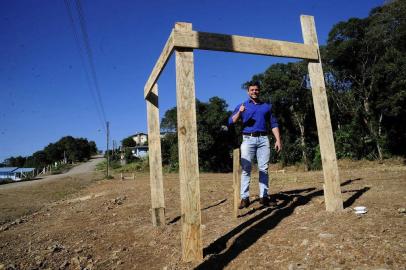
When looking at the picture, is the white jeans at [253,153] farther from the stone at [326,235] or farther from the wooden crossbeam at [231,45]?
the stone at [326,235]

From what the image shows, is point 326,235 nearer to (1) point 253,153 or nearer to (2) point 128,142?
(1) point 253,153

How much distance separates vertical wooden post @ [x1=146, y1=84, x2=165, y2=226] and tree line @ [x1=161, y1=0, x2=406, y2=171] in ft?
52.3

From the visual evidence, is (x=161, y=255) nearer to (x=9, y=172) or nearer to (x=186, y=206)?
(x=186, y=206)

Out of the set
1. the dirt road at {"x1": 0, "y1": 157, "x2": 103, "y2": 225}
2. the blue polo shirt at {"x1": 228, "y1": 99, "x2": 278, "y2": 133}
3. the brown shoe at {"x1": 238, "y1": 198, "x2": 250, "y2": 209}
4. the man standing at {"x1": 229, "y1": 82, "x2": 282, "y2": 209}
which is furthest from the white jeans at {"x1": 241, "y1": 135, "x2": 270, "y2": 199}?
the dirt road at {"x1": 0, "y1": 157, "x2": 103, "y2": 225}

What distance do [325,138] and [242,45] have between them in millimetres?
1658

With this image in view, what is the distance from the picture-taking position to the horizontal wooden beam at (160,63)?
3.60 meters

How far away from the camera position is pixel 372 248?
2.97 metres

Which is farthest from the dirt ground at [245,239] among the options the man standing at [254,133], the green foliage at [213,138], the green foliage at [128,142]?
the green foliage at [128,142]

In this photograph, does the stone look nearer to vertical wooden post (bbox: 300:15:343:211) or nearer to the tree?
vertical wooden post (bbox: 300:15:343:211)

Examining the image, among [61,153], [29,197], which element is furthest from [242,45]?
[61,153]

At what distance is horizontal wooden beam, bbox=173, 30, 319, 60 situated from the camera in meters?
3.44

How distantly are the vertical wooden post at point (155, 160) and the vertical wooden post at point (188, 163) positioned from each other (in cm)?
196

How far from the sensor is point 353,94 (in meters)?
23.3

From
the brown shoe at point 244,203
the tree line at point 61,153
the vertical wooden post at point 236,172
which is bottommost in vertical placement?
the brown shoe at point 244,203
